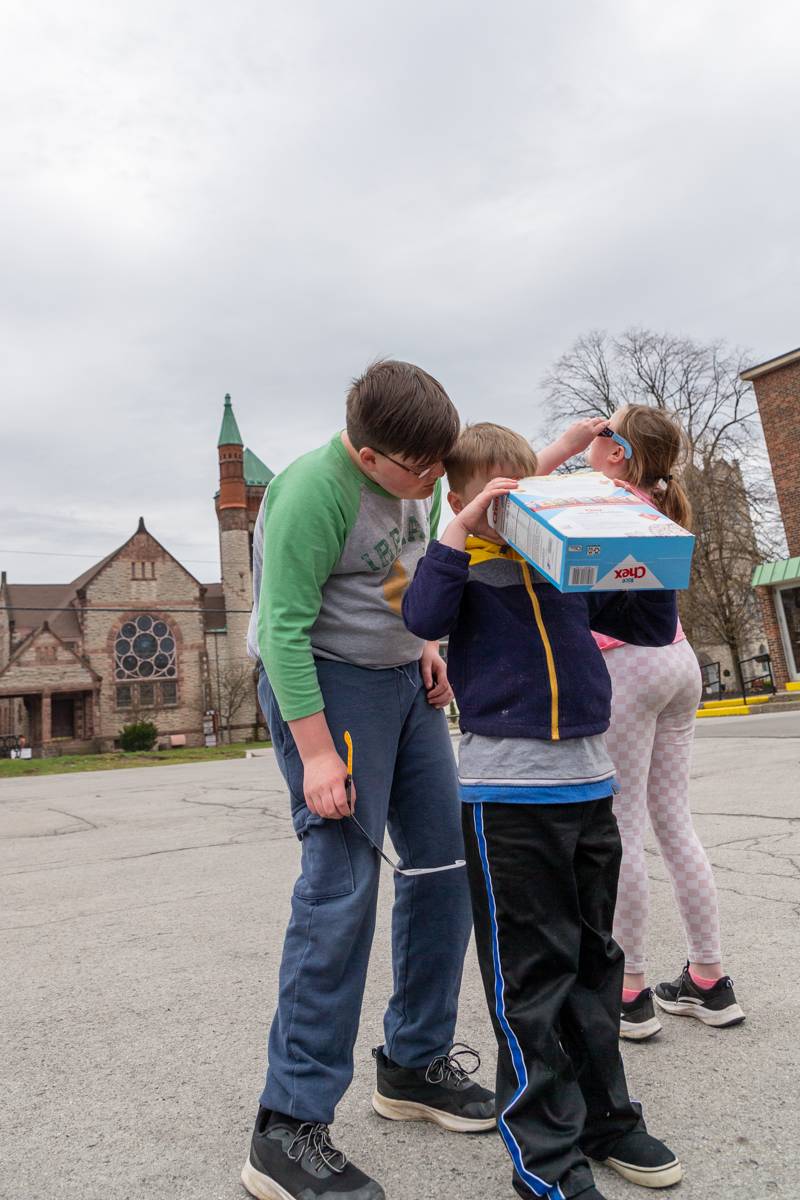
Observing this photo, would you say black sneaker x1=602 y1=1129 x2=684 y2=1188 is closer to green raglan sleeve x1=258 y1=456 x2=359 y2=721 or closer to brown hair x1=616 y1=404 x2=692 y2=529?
green raglan sleeve x1=258 y1=456 x2=359 y2=721

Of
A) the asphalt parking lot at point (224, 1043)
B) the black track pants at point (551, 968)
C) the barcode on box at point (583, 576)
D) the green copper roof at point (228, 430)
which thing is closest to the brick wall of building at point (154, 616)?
the green copper roof at point (228, 430)

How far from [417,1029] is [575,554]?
4.30 feet

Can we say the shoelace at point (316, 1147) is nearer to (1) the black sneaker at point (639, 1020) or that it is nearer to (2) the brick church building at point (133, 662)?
(1) the black sneaker at point (639, 1020)

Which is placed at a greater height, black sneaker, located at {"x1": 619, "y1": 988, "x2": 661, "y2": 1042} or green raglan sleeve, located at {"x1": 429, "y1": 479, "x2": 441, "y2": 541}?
green raglan sleeve, located at {"x1": 429, "y1": 479, "x2": 441, "y2": 541}

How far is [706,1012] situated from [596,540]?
5.56ft

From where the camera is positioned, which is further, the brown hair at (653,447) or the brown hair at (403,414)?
the brown hair at (653,447)

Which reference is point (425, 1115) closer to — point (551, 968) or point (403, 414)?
point (551, 968)

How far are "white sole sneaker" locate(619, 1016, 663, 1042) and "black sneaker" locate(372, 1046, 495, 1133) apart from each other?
0.53 metres

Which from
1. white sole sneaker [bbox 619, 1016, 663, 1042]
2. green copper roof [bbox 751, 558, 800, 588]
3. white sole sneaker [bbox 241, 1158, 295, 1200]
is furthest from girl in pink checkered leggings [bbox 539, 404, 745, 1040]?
green copper roof [bbox 751, 558, 800, 588]

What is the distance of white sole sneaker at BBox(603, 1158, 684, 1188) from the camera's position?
5.58ft

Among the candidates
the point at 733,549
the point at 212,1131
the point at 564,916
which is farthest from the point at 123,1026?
the point at 733,549

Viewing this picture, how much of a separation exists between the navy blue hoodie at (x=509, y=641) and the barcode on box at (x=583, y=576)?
1.04 feet

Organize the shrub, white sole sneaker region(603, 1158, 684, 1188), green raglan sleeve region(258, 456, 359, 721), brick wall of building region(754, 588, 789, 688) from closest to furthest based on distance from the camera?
white sole sneaker region(603, 1158, 684, 1188) < green raglan sleeve region(258, 456, 359, 721) < brick wall of building region(754, 588, 789, 688) < the shrub

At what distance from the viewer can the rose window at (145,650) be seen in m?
→ 45.1
